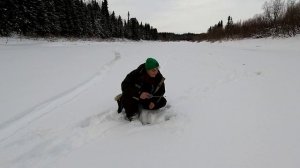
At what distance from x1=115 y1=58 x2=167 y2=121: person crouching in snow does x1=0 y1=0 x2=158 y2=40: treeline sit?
26.3m

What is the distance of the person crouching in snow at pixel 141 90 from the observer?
4.25 meters

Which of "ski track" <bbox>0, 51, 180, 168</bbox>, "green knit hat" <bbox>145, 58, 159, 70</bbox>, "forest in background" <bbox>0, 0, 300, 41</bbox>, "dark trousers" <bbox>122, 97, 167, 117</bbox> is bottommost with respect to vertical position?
"ski track" <bbox>0, 51, 180, 168</bbox>

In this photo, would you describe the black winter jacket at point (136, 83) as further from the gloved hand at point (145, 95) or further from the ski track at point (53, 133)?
the ski track at point (53, 133)

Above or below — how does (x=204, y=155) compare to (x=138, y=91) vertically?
below

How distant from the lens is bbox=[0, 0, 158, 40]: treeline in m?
28.8

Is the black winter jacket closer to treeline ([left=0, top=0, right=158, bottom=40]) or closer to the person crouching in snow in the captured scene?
the person crouching in snow

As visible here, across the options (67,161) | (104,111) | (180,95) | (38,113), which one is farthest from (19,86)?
(67,161)

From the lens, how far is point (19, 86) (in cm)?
677

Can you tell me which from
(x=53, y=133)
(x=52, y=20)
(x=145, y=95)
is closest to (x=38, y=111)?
(x=53, y=133)

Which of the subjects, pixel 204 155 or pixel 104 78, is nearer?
pixel 204 155

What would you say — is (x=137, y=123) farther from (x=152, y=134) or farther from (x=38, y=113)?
(x=38, y=113)

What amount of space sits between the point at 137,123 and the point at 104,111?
0.96 m

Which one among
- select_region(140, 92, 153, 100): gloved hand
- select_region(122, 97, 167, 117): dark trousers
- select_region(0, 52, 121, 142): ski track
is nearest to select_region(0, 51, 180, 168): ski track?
select_region(0, 52, 121, 142): ski track

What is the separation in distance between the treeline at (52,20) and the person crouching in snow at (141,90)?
26300 millimetres
